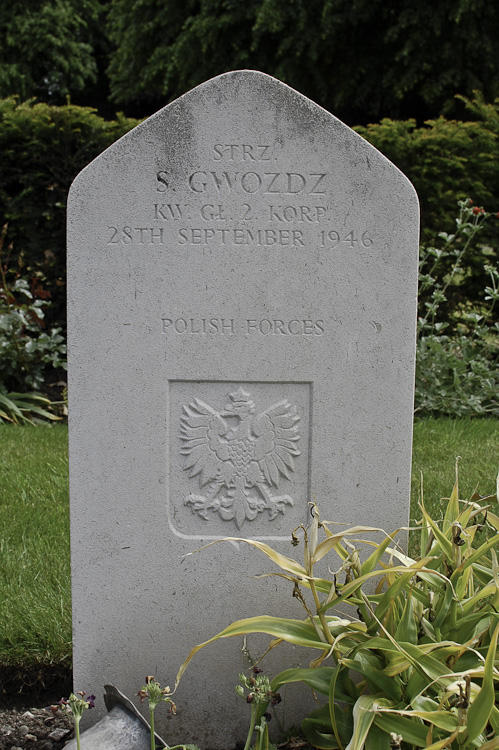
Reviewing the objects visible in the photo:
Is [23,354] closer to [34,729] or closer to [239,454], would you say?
[34,729]

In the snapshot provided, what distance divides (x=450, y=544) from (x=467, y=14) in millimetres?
9729

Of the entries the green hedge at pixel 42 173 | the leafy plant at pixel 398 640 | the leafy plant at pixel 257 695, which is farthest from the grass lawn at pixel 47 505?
the green hedge at pixel 42 173

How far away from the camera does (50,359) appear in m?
5.53

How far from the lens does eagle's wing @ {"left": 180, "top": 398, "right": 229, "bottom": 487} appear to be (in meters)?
2.26

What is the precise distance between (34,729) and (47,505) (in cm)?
145

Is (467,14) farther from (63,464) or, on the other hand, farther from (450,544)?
(450,544)

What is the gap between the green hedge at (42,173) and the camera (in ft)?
19.0

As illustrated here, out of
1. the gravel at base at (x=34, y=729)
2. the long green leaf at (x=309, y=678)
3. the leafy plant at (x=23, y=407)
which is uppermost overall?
the leafy plant at (x=23, y=407)

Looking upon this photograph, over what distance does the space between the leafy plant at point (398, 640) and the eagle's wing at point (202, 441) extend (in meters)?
0.38

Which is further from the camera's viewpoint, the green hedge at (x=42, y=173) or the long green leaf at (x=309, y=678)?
the green hedge at (x=42, y=173)

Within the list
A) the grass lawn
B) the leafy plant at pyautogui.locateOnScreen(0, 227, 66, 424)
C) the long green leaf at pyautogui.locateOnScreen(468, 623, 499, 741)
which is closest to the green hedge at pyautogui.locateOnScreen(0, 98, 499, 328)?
the leafy plant at pyautogui.locateOnScreen(0, 227, 66, 424)

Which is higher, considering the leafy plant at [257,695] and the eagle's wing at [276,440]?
the eagle's wing at [276,440]

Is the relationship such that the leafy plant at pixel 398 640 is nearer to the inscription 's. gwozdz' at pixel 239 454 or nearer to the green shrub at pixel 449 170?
the inscription 's. gwozdz' at pixel 239 454

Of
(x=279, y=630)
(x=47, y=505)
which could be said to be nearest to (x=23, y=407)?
(x=47, y=505)
